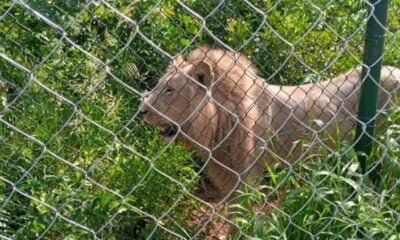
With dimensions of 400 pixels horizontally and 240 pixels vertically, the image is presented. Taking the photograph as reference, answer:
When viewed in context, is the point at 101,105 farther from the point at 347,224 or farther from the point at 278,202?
the point at 347,224

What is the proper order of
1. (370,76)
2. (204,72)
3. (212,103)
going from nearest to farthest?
1. (370,76)
2. (204,72)
3. (212,103)

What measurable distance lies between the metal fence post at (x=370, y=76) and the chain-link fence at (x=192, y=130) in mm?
37

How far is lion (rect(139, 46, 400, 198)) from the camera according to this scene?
12.8 feet

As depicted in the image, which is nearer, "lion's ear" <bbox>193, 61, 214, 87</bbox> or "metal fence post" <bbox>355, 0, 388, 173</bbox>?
"metal fence post" <bbox>355, 0, 388, 173</bbox>

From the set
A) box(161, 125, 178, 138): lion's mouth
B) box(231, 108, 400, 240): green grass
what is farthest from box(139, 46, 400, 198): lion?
box(231, 108, 400, 240): green grass

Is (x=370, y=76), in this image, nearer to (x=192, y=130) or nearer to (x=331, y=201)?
(x=331, y=201)

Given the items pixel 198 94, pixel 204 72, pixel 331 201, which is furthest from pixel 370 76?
pixel 198 94

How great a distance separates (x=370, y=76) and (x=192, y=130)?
1.18m

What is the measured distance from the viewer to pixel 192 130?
4.09 meters

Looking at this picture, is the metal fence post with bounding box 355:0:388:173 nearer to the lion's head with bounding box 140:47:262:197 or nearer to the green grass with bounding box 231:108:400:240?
the green grass with bounding box 231:108:400:240

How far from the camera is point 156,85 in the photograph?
4.05 metres

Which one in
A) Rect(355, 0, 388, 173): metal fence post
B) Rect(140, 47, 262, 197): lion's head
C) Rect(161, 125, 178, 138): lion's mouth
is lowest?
Rect(161, 125, 178, 138): lion's mouth

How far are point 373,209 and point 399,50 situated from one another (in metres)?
1.50

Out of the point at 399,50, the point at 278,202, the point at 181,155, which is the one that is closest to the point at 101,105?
the point at 181,155
